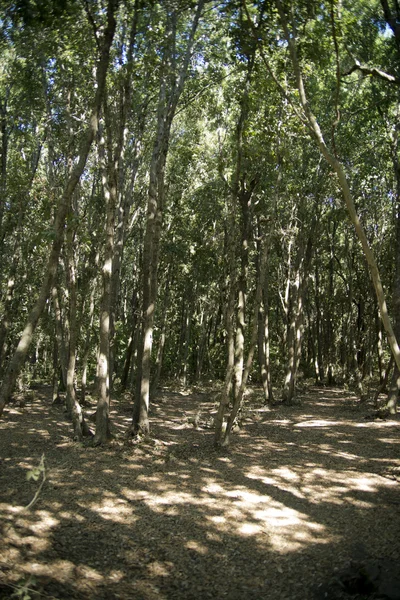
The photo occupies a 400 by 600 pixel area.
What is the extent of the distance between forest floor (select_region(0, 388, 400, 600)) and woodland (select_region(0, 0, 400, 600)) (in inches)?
1.5

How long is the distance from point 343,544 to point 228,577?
1617mm

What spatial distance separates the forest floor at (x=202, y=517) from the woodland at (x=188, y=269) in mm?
39

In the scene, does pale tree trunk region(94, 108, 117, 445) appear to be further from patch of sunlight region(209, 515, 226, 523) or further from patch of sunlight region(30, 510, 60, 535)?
patch of sunlight region(209, 515, 226, 523)

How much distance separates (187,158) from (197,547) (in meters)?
17.1

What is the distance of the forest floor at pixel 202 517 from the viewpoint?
5.54 metres

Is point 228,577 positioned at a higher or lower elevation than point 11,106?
lower

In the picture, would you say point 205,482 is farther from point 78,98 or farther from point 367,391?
point 367,391

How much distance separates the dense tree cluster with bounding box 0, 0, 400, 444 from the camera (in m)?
7.99

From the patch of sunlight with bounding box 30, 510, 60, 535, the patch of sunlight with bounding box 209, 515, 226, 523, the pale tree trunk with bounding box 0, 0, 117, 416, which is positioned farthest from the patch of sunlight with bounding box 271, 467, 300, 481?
the pale tree trunk with bounding box 0, 0, 117, 416

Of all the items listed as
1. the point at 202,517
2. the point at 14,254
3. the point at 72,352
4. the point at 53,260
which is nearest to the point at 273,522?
the point at 202,517

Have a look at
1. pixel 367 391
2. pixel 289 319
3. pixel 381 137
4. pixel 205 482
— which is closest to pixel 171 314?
pixel 289 319

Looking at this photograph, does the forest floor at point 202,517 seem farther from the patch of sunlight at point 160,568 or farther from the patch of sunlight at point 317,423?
the patch of sunlight at point 317,423

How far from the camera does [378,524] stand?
7.04 meters

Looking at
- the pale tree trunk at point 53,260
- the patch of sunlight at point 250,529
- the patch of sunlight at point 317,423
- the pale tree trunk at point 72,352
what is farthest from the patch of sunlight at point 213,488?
the patch of sunlight at point 317,423
